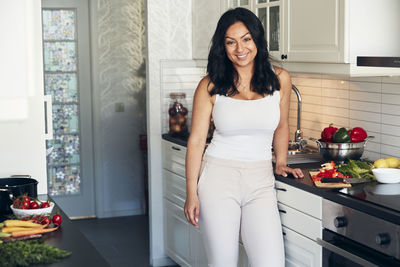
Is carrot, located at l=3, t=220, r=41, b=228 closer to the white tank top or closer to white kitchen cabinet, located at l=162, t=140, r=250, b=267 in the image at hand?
the white tank top

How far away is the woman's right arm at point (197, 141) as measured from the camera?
293cm

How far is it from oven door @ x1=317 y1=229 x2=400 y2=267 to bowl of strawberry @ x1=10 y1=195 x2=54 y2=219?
3.78 ft

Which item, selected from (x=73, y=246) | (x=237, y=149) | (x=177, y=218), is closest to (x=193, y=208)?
(x=237, y=149)

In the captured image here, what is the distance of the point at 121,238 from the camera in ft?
18.2

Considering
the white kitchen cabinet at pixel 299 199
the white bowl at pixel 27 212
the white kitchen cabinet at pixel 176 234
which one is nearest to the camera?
the white bowl at pixel 27 212

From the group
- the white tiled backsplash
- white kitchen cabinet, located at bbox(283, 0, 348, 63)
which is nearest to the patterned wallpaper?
the white tiled backsplash

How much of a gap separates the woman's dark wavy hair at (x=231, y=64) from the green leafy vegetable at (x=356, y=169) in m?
0.49

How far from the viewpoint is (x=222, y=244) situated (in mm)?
2900

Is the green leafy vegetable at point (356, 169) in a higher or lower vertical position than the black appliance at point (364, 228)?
higher

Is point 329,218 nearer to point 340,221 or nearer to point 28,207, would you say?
point 340,221

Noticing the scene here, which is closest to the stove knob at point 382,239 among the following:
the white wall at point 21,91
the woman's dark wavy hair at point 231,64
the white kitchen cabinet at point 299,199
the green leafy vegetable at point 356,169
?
the white kitchen cabinet at point 299,199

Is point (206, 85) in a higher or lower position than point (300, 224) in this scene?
higher

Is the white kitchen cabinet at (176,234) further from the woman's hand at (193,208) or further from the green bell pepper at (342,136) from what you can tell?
the green bell pepper at (342,136)

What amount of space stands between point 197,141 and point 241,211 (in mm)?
383
